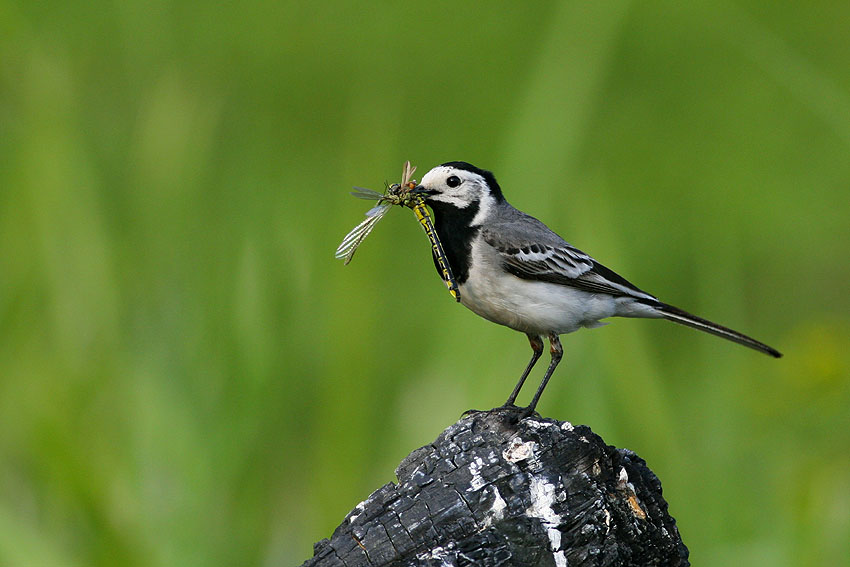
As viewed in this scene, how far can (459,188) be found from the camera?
417cm

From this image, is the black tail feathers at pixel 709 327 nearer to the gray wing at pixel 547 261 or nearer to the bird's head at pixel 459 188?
the gray wing at pixel 547 261

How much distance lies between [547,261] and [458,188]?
0.40 metres

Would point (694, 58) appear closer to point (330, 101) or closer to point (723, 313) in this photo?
point (330, 101)

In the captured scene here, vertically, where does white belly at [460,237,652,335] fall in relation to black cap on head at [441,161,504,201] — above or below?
below

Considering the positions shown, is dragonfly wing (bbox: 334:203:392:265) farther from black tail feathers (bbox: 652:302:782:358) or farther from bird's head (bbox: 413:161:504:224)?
black tail feathers (bbox: 652:302:782:358)

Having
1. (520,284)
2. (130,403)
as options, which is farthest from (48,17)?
(520,284)

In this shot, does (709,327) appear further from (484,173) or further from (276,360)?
(276,360)

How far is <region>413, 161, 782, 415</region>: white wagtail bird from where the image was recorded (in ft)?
13.3

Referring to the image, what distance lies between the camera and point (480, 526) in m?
2.67

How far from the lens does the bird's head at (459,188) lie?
13.5ft

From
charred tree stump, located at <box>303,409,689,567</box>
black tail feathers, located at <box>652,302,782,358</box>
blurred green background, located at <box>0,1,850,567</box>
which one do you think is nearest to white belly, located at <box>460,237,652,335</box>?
black tail feathers, located at <box>652,302,782,358</box>

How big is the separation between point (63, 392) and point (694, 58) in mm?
8252

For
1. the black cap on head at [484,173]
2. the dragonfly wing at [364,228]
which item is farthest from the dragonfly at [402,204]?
the black cap on head at [484,173]

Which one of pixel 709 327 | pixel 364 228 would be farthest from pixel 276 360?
pixel 709 327
